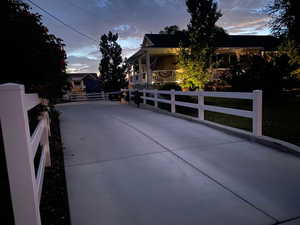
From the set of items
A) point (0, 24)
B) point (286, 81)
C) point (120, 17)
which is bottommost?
point (286, 81)

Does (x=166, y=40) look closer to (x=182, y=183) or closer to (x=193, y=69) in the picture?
(x=193, y=69)

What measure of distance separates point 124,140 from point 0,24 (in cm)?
335

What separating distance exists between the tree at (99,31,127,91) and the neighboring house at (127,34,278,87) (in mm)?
6509

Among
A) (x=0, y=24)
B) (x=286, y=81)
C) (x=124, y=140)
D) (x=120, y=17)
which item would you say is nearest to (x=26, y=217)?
(x=0, y=24)

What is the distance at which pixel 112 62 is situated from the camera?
83.2 feet

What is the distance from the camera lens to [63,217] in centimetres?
223

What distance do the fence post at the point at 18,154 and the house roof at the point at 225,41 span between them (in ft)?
45.3

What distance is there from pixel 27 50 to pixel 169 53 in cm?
1519

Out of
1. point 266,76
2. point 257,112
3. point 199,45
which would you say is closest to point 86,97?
point 199,45

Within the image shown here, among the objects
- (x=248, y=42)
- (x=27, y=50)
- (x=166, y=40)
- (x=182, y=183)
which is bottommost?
(x=182, y=183)

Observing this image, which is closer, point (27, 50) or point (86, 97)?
point (27, 50)

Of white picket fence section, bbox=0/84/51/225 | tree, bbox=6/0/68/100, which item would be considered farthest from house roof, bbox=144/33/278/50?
white picket fence section, bbox=0/84/51/225

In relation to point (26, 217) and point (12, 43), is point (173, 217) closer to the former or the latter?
point (26, 217)

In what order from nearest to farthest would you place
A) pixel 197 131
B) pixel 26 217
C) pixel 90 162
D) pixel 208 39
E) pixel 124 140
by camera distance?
1. pixel 26 217
2. pixel 90 162
3. pixel 124 140
4. pixel 197 131
5. pixel 208 39
